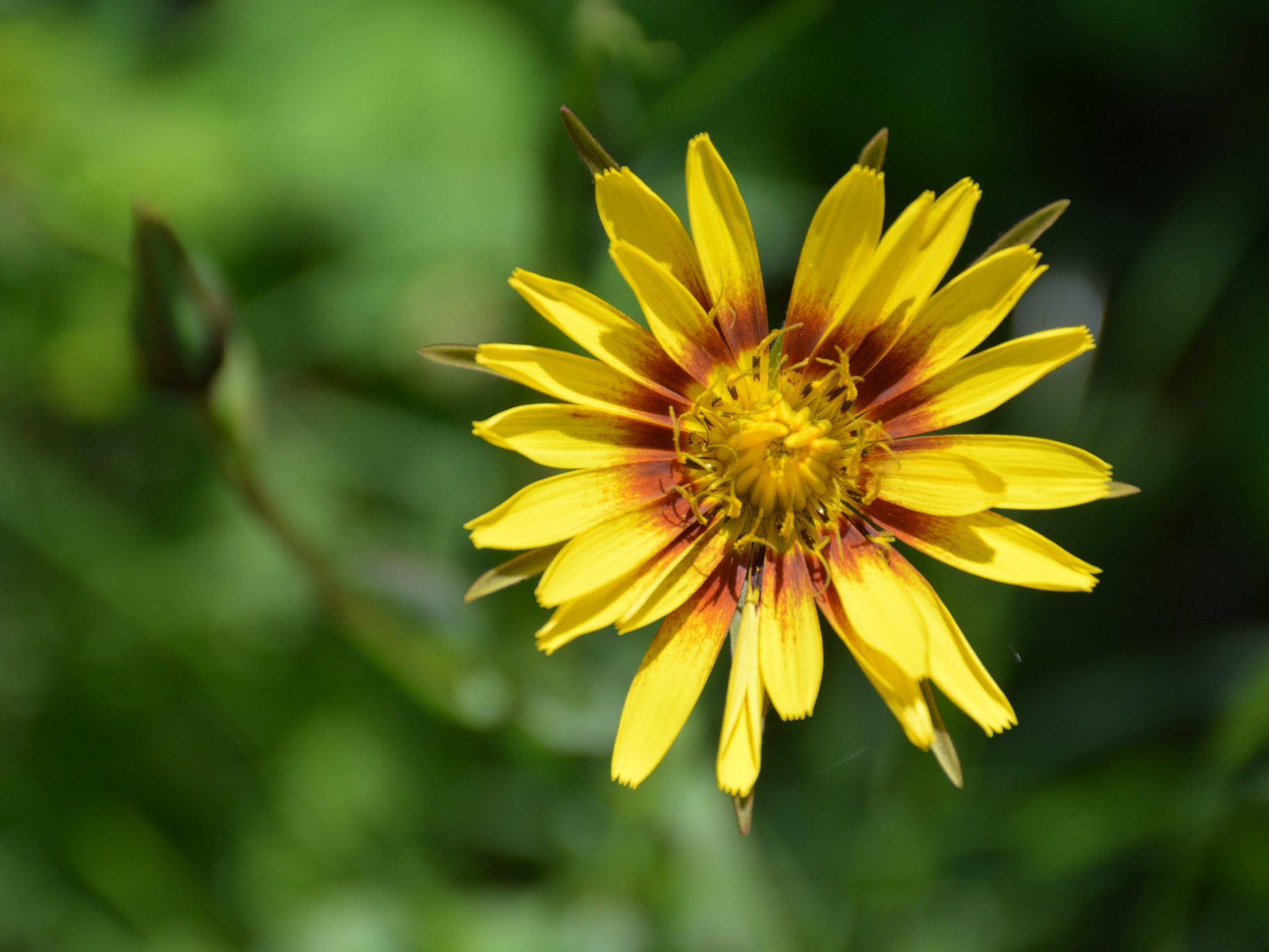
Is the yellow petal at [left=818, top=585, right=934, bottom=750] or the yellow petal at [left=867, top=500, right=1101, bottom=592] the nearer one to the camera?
the yellow petal at [left=818, top=585, right=934, bottom=750]

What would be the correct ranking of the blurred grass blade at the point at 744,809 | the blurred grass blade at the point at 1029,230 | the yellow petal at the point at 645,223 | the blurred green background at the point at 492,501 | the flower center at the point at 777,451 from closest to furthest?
1. the blurred grass blade at the point at 744,809
2. the blurred grass blade at the point at 1029,230
3. the yellow petal at the point at 645,223
4. the flower center at the point at 777,451
5. the blurred green background at the point at 492,501

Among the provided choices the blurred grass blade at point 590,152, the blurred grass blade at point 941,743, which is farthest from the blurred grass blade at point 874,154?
the blurred grass blade at point 941,743

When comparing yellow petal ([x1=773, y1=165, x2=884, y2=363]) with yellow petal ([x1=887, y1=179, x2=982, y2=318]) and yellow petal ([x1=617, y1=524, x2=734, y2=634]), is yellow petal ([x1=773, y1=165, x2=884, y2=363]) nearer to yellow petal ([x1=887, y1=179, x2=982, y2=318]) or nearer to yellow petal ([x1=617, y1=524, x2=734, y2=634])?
yellow petal ([x1=887, y1=179, x2=982, y2=318])

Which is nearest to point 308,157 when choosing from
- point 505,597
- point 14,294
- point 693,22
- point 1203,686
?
point 14,294

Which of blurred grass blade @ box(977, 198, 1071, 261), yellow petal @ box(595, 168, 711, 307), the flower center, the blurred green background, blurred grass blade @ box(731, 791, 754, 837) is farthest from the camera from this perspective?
the blurred green background

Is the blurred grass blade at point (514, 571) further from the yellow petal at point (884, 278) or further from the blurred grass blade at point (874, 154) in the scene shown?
the blurred grass blade at point (874, 154)

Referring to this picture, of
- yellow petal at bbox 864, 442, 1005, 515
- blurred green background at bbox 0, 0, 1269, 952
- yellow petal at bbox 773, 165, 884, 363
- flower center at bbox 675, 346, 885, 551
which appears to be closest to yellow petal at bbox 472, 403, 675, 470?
flower center at bbox 675, 346, 885, 551
